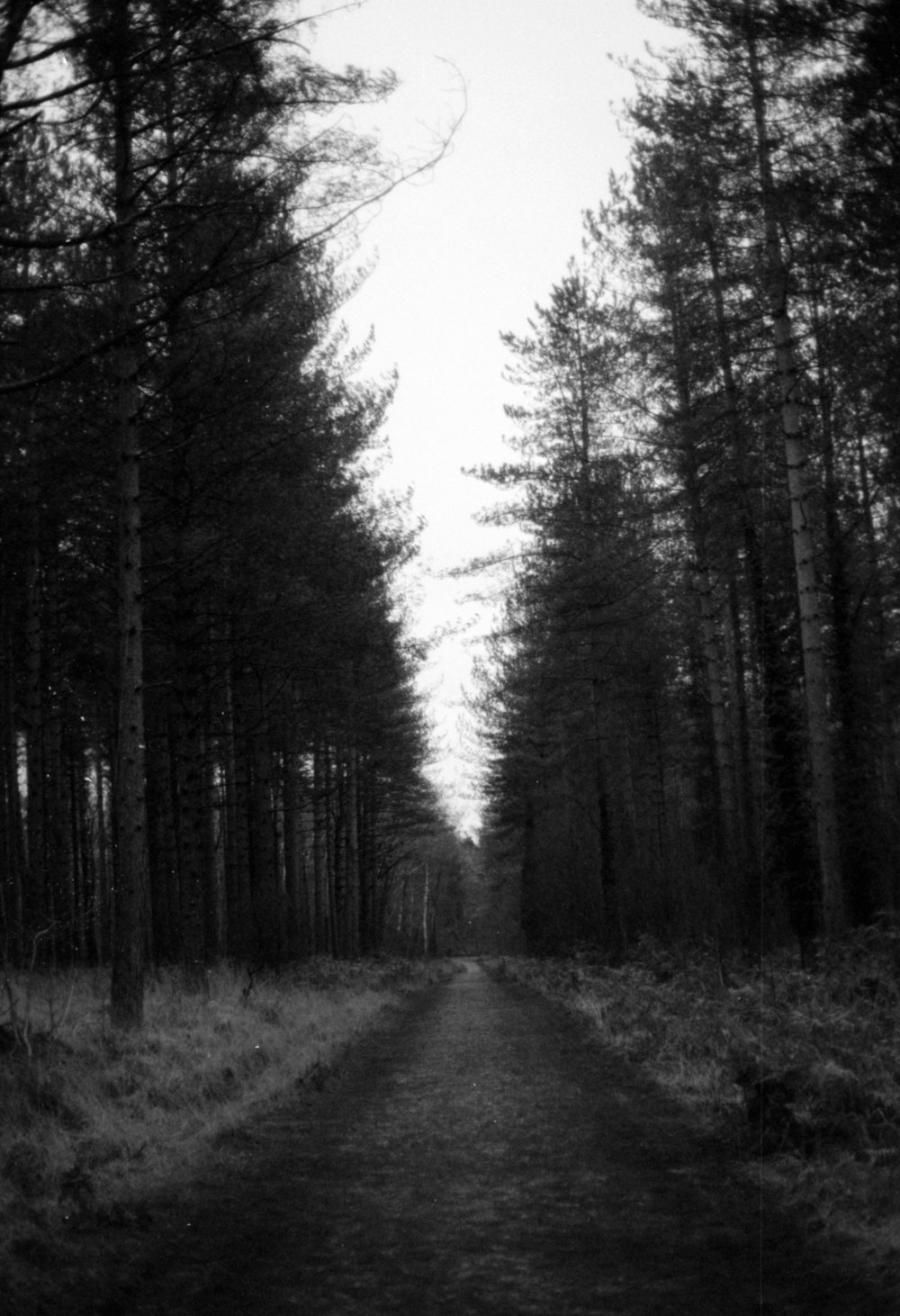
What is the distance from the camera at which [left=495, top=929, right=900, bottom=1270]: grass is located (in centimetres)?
568

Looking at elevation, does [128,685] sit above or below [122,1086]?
above

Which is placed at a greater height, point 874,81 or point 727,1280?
point 874,81

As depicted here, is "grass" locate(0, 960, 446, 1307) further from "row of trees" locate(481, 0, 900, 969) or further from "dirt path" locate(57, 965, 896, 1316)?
"row of trees" locate(481, 0, 900, 969)

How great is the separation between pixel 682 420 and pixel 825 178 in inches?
267

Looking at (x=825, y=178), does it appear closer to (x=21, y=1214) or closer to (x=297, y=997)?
(x=21, y=1214)

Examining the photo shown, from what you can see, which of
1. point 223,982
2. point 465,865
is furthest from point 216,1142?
point 465,865

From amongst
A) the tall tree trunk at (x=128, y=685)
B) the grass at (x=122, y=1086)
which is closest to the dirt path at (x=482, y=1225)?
the grass at (x=122, y=1086)

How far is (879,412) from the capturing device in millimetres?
11609

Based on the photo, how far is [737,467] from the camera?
54.2 ft

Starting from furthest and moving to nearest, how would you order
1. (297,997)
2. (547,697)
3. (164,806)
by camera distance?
1. (547,697)
2. (164,806)
3. (297,997)

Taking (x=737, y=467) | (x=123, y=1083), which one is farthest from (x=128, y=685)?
(x=737, y=467)

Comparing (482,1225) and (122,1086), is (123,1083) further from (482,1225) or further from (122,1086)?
(482,1225)

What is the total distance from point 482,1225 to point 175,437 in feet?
37.1

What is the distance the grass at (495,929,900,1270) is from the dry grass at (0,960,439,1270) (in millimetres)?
3448
